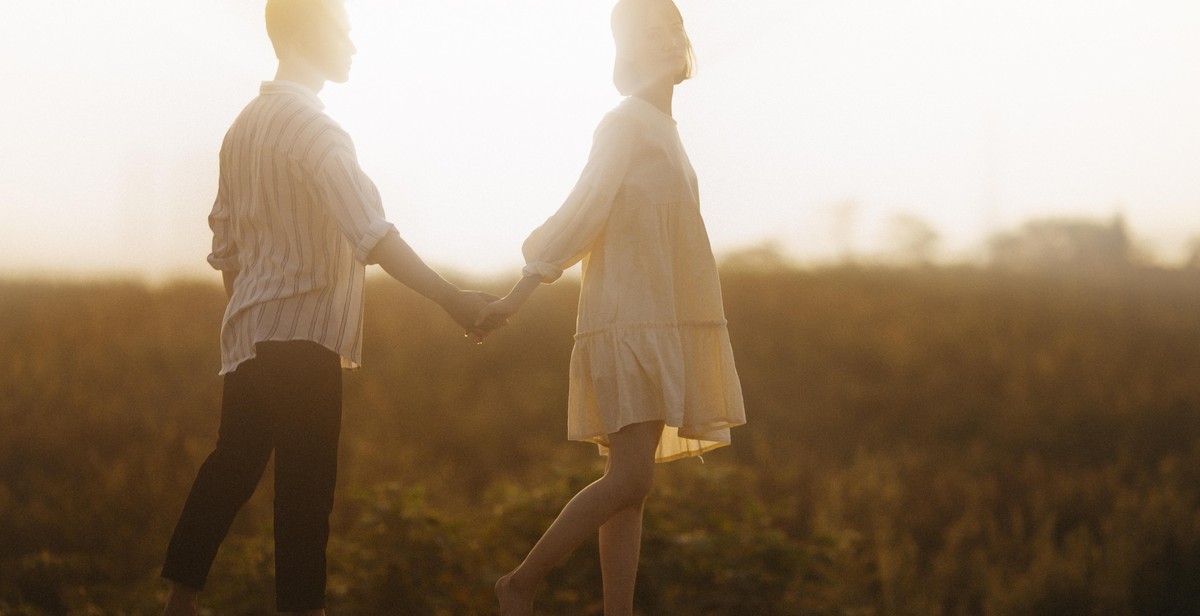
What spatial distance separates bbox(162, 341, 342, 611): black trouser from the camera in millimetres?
2699

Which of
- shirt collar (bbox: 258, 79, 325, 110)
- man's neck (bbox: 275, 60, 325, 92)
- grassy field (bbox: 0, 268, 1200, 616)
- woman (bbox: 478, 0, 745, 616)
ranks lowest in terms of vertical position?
grassy field (bbox: 0, 268, 1200, 616)

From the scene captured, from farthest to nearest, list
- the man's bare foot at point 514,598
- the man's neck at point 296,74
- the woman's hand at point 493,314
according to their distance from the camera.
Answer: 1. the woman's hand at point 493,314
2. the man's neck at point 296,74
3. the man's bare foot at point 514,598

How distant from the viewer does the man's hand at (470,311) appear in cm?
302

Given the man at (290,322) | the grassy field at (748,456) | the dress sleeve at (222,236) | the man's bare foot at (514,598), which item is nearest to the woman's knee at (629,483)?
the man's bare foot at (514,598)

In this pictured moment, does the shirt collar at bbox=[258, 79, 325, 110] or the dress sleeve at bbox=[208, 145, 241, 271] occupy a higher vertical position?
the shirt collar at bbox=[258, 79, 325, 110]

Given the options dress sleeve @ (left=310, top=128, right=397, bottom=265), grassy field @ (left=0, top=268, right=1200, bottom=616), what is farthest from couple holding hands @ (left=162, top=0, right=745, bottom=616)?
grassy field @ (left=0, top=268, right=1200, bottom=616)

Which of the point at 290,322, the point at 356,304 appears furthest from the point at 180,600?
the point at 356,304

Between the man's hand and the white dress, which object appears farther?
the man's hand

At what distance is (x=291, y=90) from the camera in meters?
2.88

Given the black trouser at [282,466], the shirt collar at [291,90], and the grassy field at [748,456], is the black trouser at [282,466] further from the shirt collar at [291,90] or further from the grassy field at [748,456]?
the grassy field at [748,456]

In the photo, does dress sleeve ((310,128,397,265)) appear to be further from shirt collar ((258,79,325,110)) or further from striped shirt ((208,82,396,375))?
shirt collar ((258,79,325,110))

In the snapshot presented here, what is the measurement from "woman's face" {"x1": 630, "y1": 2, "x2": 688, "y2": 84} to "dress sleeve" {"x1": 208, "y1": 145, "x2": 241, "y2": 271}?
48.2 inches

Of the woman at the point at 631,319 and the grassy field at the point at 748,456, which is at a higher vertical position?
the woman at the point at 631,319

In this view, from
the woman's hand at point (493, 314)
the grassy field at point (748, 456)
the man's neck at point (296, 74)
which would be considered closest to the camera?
the man's neck at point (296, 74)
